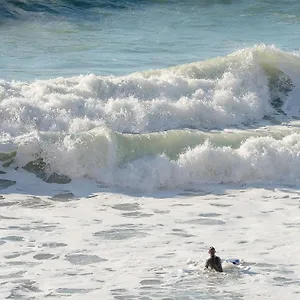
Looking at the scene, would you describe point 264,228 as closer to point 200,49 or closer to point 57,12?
point 200,49

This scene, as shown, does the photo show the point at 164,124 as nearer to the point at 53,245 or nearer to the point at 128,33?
the point at 53,245

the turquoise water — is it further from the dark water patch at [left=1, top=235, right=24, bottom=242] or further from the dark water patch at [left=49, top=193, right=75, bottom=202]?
the dark water patch at [left=1, top=235, right=24, bottom=242]

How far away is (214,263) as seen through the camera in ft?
32.6

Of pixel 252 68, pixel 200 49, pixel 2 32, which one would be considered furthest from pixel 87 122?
pixel 2 32

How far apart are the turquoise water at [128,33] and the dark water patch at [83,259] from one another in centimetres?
974

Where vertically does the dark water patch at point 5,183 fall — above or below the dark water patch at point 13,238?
below

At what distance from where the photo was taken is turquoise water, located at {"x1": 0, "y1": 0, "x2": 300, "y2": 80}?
72.1ft

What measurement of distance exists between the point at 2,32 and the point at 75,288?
18287 mm

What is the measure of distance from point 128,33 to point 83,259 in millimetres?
17220

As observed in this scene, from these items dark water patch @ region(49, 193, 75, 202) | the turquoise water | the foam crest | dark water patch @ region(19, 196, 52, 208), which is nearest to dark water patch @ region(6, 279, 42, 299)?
dark water patch @ region(19, 196, 52, 208)

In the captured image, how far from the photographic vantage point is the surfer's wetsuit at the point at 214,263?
32.5 ft

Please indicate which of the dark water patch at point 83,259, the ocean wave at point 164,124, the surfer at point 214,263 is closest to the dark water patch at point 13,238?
the dark water patch at point 83,259

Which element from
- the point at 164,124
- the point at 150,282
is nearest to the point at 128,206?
the point at 150,282

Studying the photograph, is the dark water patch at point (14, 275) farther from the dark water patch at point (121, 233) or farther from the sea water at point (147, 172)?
the dark water patch at point (121, 233)
